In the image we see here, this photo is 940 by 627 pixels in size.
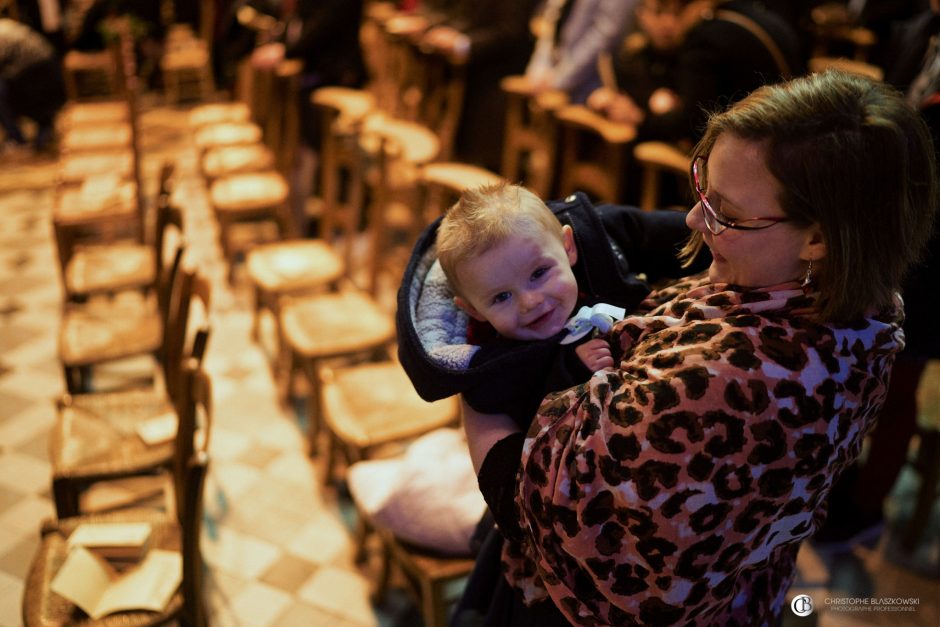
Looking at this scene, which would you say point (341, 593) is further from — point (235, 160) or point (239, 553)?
point (235, 160)

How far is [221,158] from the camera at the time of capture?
15.4 feet

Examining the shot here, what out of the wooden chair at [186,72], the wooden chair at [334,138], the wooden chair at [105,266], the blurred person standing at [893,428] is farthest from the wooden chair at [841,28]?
the wooden chair at [186,72]

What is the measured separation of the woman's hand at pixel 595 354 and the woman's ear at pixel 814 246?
0.29 m

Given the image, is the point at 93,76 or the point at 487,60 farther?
the point at 93,76

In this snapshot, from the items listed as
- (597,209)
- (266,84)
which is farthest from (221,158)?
(597,209)

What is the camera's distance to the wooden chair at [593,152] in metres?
2.97

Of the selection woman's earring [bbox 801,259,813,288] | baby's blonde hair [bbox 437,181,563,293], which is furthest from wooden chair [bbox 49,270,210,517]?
woman's earring [bbox 801,259,813,288]

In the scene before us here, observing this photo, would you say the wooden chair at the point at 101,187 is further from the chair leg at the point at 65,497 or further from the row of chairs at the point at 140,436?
the chair leg at the point at 65,497

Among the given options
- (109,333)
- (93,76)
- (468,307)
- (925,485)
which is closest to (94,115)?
(93,76)

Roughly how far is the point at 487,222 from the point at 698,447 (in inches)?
18.2

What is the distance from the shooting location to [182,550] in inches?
71.4

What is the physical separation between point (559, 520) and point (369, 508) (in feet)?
3.18

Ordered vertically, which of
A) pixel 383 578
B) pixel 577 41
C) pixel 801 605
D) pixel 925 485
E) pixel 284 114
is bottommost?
pixel 383 578

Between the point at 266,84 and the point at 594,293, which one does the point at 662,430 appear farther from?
the point at 266,84
